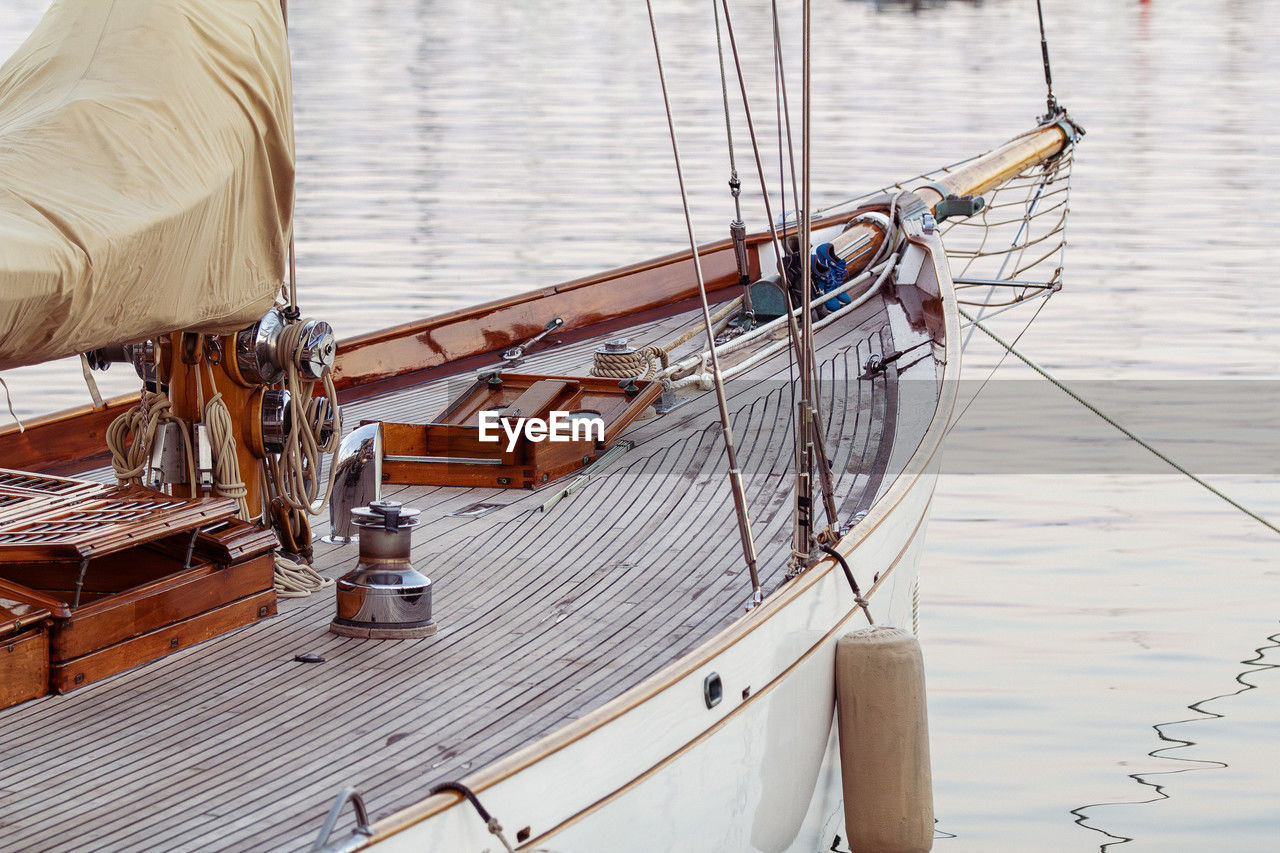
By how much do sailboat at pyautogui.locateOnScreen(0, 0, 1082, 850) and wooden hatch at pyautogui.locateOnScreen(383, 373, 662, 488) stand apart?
0.01 metres

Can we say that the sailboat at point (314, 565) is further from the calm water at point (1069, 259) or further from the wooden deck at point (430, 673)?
the calm water at point (1069, 259)

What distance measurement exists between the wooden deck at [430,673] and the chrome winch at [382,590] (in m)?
0.04

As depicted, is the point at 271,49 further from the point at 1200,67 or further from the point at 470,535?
the point at 1200,67

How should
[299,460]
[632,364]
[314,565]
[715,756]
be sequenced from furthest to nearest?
1. [632,364]
2. [314,565]
3. [299,460]
4. [715,756]

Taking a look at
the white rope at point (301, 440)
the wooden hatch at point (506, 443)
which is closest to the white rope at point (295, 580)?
the white rope at point (301, 440)

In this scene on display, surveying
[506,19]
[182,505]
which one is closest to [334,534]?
[182,505]

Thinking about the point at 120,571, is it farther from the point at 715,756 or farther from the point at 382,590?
the point at 715,756

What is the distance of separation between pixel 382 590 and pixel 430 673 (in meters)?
0.26

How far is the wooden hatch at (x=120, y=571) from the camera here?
144 inches

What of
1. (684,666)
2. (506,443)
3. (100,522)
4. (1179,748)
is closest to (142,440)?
(100,522)

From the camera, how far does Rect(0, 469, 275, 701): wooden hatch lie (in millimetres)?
3666

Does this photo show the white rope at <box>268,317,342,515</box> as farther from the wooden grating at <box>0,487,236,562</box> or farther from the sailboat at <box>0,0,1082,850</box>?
the wooden grating at <box>0,487,236,562</box>

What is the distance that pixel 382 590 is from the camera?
4.00 meters

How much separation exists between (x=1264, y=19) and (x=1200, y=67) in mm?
10336
